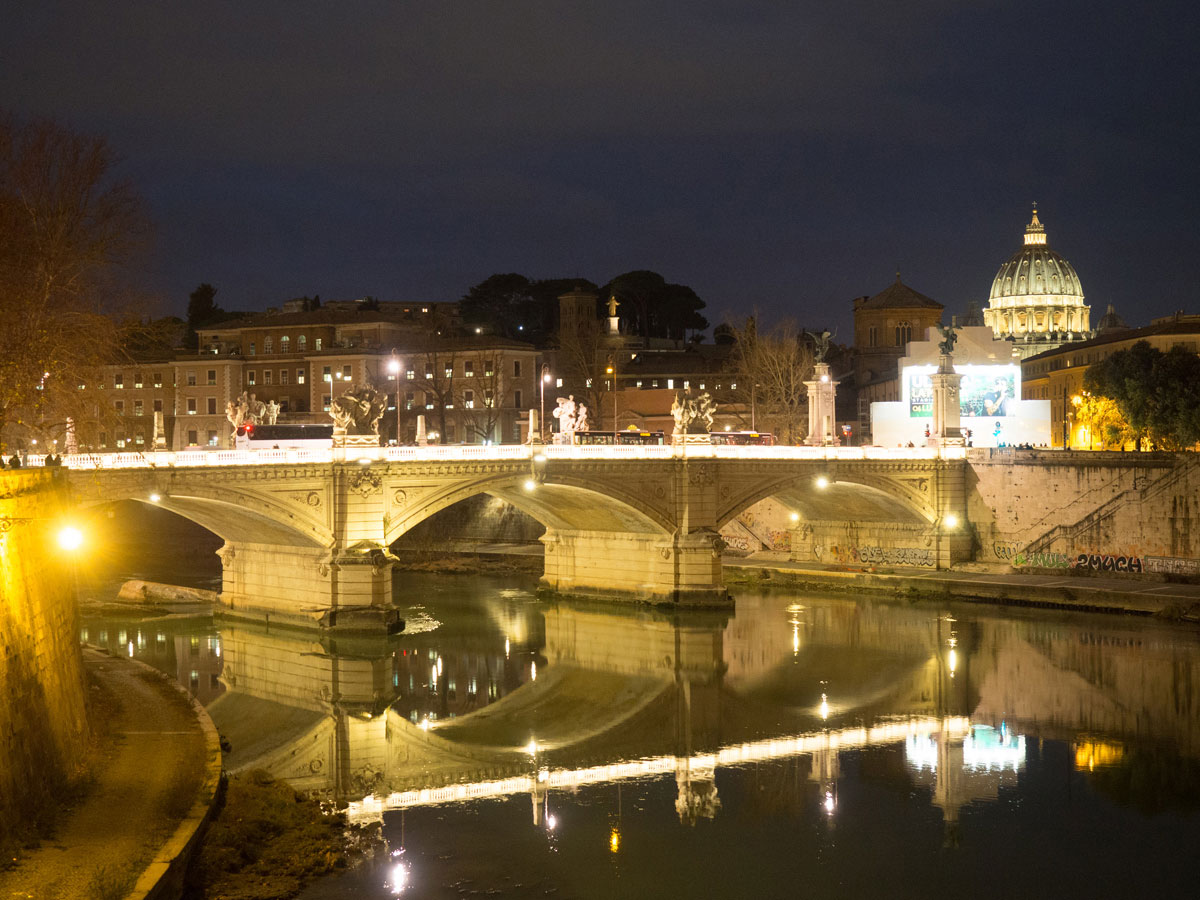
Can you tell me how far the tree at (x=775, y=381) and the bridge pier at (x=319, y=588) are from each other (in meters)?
30.0

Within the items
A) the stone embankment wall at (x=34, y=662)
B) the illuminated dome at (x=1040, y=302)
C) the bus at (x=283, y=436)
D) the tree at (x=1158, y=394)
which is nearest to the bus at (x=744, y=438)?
the tree at (x=1158, y=394)

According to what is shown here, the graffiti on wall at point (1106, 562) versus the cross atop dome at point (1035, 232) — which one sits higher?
the cross atop dome at point (1035, 232)

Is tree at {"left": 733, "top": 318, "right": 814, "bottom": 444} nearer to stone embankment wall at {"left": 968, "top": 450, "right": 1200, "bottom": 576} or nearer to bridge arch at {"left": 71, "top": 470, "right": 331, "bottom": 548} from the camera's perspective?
stone embankment wall at {"left": 968, "top": 450, "right": 1200, "bottom": 576}

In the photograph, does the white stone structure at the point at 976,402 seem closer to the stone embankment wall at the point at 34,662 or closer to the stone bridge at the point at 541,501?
the stone bridge at the point at 541,501

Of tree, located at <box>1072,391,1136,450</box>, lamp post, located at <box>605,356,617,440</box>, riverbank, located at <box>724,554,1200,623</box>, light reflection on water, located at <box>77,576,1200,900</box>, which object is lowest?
light reflection on water, located at <box>77,576,1200,900</box>

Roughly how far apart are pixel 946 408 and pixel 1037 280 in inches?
3488

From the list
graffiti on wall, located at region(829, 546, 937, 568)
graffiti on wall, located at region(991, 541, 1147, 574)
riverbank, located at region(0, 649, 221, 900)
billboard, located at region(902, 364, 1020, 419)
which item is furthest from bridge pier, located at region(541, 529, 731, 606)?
riverbank, located at region(0, 649, 221, 900)

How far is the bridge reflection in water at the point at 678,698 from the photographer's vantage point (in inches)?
1057

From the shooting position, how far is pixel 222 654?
3762cm

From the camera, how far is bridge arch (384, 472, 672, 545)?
41.2 metres

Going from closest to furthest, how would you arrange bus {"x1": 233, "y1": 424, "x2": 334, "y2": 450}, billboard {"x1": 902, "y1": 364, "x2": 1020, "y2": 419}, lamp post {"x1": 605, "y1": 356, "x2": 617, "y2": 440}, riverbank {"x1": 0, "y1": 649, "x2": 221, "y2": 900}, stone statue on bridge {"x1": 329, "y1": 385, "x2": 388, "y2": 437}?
riverbank {"x1": 0, "y1": 649, "x2": 221, "y2": 900}, stone statue on bridge {"x1": 329, "y1": 385, "x2": 388, "y2": 437}, bus {"x1": 233, "y1": 424, "x2": 334, "y2": 450}, billboard {"x1": 902, "y1": 364, "x2": 1020, "y2": 419}, lamp post {"x1": 605, "y1": 356, "x2": 617, "y2": 440}

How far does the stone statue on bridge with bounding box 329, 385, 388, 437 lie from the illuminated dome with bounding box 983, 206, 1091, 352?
102m

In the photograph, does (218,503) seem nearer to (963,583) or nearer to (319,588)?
(319,588)

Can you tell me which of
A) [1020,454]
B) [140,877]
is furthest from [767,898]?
[1020,454]
